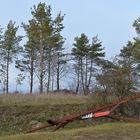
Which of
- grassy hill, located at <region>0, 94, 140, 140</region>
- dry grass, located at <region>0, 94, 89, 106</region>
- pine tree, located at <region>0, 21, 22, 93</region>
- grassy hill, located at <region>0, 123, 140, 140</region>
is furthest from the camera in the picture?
pine tree, located at <region>0, 21, 22, 93</region>

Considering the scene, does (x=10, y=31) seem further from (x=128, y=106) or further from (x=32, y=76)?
(x=128, y=106)

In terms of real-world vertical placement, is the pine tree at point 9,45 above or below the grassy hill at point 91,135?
above

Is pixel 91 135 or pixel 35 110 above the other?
pixel 35 110

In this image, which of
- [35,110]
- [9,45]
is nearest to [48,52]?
[9,45]

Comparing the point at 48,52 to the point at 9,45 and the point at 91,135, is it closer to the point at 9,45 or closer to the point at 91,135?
the point at 9,45

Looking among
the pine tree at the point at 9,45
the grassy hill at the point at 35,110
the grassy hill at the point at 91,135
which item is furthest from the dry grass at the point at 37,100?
the pine tree at the point at 9,45

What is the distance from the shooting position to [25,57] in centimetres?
5950

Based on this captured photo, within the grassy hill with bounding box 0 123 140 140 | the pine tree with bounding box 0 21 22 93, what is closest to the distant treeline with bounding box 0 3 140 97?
the pine tree with bounding box 0 21 22 93

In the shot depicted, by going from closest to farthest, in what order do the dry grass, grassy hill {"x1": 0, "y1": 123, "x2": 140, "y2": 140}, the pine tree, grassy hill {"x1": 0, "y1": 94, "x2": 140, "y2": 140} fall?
grassy hill {"x1": 0, "y1": 123, "x2": 140, "y2": 140} → grassy hill {"x1": 0, "y1": 94, "x2": 140, "y2": 140} → the dry grass → the pine tree

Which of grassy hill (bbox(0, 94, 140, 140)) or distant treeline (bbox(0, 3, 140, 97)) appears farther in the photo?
distant treeline (bbox(0, 3, 140, 97))

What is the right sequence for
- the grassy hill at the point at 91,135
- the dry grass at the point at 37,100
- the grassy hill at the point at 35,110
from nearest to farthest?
the grassy hill at the point at 91,135
the grassy hill at the point at 35,110
the dry grass at the point at 37,100

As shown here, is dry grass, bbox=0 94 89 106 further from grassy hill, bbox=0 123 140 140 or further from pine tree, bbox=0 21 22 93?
pine tree, bbox=0 21 22 93

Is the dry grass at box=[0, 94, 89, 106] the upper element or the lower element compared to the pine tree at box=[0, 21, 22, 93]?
lower

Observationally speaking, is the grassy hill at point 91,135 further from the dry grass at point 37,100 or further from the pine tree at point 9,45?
the pine tree at point 9,45
